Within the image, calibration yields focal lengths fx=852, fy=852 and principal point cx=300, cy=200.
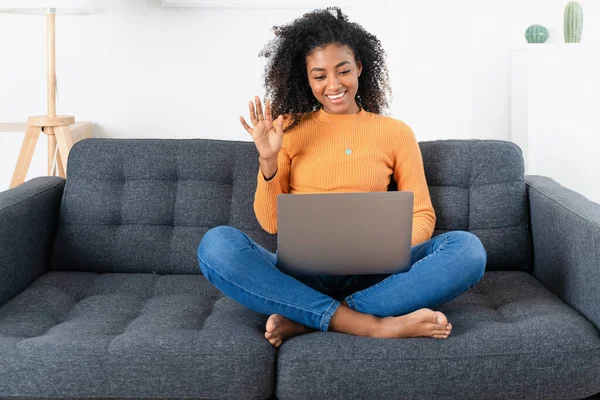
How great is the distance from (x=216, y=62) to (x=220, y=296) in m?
1.58

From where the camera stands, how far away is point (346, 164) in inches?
98.0

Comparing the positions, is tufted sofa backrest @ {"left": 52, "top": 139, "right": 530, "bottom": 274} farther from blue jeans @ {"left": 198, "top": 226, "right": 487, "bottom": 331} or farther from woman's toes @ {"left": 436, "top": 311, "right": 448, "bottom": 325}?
woman's toes @ {"left": 436, "top": 311, "right": 448, "bottom": 325}

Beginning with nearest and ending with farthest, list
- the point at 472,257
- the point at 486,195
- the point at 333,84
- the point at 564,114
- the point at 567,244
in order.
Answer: the point at 472,257
the point at 567,244
the point at 333,84
the point at 486,195
the point at 564,114

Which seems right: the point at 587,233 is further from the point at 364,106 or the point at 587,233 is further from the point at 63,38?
the point at 63,38

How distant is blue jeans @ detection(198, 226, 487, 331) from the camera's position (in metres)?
2.10

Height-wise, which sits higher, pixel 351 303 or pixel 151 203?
pixel 151 203

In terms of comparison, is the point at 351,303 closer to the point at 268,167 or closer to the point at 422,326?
the point at 422,326

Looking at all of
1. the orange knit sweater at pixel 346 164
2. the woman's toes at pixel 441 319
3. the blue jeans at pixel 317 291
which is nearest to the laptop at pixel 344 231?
the blue jeans at pixel 317 291

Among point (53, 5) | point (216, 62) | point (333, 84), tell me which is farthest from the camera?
point (216, 62)

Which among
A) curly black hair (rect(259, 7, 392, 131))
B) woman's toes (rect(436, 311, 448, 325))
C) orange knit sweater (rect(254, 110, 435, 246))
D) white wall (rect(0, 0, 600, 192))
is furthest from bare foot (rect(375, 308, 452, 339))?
white wall (rect(0, 0, 600, 192))

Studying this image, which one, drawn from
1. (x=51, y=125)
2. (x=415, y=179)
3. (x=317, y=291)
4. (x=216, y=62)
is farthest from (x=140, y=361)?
(x=216, y=62)

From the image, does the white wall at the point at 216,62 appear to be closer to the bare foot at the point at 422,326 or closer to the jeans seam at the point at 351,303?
the jeans seam at the point at 351,303

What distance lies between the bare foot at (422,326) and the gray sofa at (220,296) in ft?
0.09

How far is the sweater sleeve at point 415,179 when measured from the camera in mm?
2461
